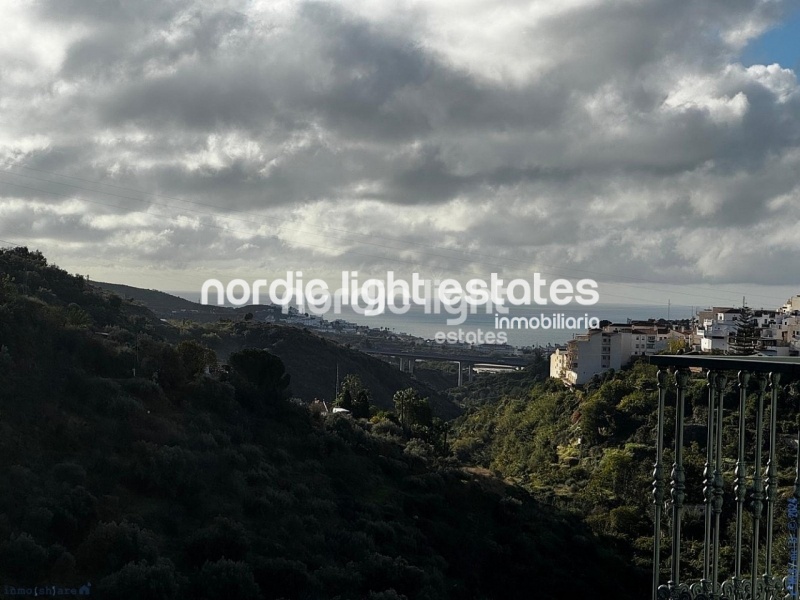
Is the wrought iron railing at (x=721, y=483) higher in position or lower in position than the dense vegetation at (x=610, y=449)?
higher

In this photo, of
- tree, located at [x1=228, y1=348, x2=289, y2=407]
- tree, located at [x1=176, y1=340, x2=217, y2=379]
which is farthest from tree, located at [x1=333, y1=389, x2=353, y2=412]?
tree, located at [x1=176, y1=340, x2=217, y2=379]

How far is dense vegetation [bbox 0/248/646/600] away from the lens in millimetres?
12297

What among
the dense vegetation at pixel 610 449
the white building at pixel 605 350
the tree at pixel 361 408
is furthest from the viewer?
the white building at pixel 605 350

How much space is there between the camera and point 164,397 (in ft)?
67.8

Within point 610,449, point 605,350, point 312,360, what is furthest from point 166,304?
point 610,449

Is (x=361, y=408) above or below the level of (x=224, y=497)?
below

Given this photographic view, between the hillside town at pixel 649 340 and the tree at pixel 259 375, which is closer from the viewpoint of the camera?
the tree at pixel 259 375

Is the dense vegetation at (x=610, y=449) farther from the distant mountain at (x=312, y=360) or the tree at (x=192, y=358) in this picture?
the tree at (x=192, y=358)

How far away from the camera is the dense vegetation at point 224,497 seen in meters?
12.3

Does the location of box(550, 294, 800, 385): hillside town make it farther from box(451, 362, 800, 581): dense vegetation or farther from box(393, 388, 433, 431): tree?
box(393, 388, 433, 431): tree

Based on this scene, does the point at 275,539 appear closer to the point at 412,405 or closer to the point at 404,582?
the point at 404,582

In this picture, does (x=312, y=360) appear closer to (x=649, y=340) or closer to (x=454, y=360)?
(x=649, y=340)

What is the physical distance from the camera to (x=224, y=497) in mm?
15992

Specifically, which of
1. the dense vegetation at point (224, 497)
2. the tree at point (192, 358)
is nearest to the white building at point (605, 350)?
the dense vegetation at point (224, 497)
